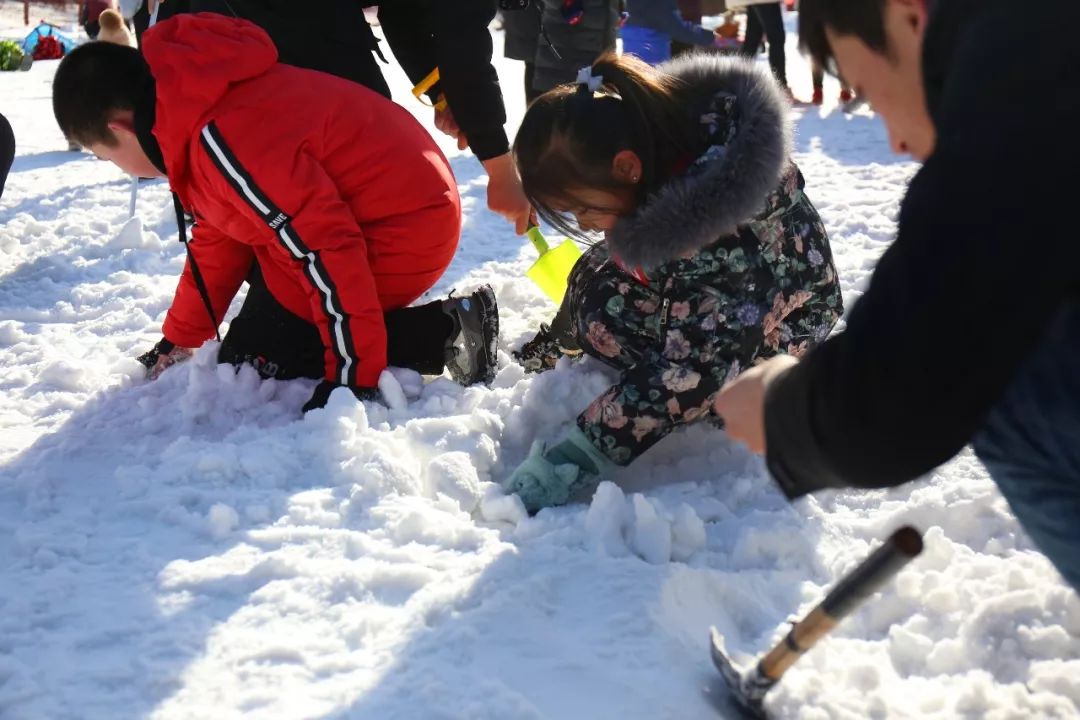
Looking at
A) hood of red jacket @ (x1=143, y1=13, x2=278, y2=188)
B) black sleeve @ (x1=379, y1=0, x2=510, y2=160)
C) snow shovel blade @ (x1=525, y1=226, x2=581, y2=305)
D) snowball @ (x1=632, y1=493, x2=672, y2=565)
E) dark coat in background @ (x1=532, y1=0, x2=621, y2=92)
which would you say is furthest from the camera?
dark coat in background @ (x1=532, y1=0, x2=621, y2=92)

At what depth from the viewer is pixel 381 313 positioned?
92.4 inches

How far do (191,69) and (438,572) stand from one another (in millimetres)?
1237

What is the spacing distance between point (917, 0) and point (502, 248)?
2753 millimetres

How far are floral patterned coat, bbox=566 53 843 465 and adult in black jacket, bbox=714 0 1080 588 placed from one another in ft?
2.47

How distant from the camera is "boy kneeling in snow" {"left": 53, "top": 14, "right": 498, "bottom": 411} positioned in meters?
2.23

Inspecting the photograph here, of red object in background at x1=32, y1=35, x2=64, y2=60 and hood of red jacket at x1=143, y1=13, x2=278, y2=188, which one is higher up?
hood of red jacket at x1=143, y1=13, x2=278, y2=188

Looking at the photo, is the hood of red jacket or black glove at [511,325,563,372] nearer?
the hood of red jacket

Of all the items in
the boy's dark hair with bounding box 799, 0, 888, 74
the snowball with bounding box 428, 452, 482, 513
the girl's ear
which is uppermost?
the boy's dark hair with bounding box 799, 0, 888, 74

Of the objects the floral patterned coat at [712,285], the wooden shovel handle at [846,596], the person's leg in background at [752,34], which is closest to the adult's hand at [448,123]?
the floral patterned coat at [712,285]

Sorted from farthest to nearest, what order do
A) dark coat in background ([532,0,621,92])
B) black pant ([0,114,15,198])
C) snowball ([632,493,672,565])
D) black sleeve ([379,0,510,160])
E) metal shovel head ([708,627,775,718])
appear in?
dark coat in background ([532,0,621,92]) → black pant ([0,114,15,198]) → black sleeve ([379,0,510,160]) → snowball ([632,493,672,565]) → metal shovel head ([708,627,775,718])

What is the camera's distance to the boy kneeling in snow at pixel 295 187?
87.8 inches

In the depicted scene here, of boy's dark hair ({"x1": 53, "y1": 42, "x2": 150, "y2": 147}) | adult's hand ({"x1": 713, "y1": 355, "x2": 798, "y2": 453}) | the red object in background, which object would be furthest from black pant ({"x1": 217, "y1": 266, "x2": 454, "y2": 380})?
the red object in background

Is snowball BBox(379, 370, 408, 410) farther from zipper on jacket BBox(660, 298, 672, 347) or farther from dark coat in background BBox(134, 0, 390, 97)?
dark coat in background BBox(134, 0, 390, 97)

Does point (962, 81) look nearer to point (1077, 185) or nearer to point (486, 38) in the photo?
point (1077, 185)
